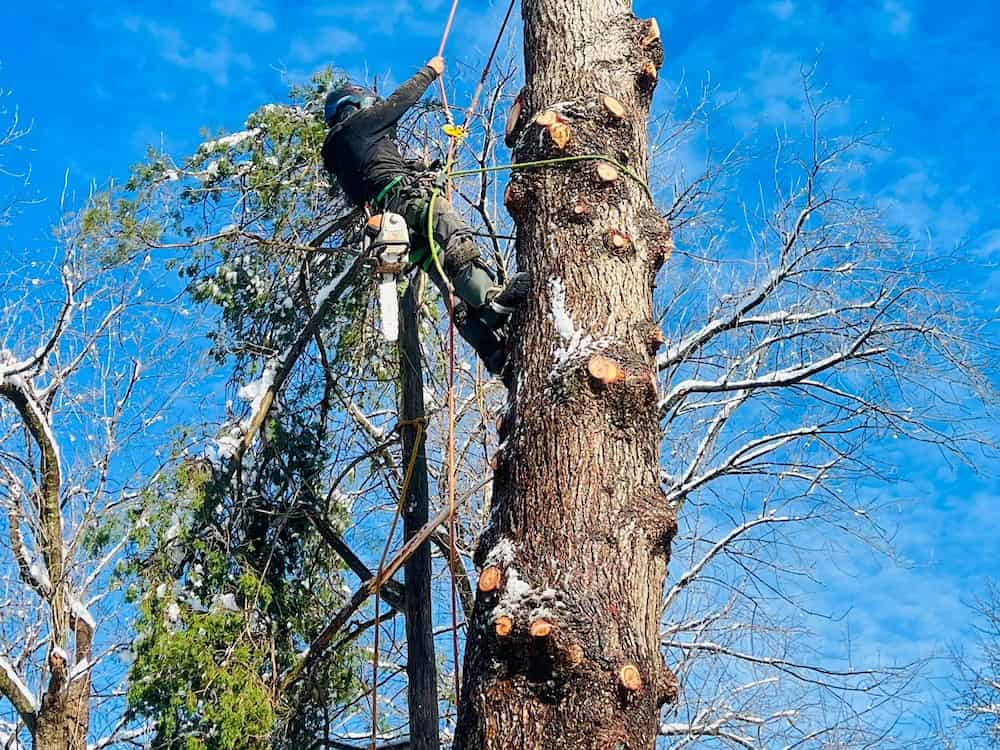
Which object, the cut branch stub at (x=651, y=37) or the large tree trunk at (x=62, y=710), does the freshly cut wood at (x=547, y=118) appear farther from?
the large tree trunk at (x=62, y=710)

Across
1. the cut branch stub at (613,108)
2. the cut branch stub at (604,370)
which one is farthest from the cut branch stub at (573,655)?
the cut branch stub at (613,108)

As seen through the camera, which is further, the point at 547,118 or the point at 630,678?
the point at 547,118

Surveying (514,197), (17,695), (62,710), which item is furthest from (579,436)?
(17,695)

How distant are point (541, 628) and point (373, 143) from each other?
278 centimetres

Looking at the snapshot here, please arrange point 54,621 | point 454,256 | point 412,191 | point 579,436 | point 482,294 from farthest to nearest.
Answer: point 54,621, point 412,191, point 454,256, point 482,294, point 579,436

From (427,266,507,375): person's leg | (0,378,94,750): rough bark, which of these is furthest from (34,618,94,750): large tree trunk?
(427,266,507,375): person's leg

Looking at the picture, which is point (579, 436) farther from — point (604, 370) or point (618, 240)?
point (618, 240)

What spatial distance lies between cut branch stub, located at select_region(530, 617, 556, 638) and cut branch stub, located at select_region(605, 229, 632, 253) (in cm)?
110

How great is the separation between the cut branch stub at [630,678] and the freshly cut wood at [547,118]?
1600 millimetres

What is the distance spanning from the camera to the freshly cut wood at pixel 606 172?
3.12m

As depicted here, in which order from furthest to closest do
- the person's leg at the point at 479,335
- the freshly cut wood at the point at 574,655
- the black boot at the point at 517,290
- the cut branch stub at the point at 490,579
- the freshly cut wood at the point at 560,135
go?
the person's leg at the point at 479,335, the freshly cut wood at the point at 560,135, the black boot at the point at 517,290, the cut branch stub at the point at 490,579, the freshly cut wood at the point at 574,655

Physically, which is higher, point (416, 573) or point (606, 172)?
point (416, 573)

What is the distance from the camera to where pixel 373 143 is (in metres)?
4.62

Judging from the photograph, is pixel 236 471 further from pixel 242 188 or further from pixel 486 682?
pixel 486 682
